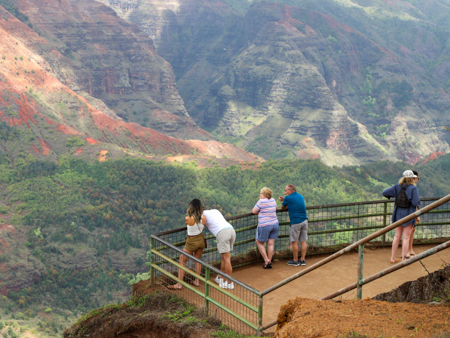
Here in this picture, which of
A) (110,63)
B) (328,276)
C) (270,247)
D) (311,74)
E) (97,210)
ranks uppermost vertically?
(110,63)

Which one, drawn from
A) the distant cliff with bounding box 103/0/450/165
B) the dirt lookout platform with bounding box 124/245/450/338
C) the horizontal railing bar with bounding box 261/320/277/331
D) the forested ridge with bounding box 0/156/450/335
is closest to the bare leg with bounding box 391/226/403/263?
the dirt lookout platform with bounding box 124/245/450/338

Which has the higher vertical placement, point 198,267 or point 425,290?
point 425,290

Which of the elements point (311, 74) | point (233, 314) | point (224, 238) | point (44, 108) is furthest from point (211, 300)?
point (311, 74)

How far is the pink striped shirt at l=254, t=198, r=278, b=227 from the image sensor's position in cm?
943

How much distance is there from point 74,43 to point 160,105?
2528cm

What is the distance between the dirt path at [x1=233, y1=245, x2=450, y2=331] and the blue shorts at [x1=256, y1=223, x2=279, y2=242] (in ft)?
2.18

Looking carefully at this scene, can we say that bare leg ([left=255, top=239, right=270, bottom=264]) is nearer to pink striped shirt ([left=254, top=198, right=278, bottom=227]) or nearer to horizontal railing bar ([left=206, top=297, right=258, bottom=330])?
pink striped shirt ([left=254, top=198, right=278, bottom=227])

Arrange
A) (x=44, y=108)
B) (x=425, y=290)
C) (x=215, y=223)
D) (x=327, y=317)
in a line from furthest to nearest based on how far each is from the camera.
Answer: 1. (x=44, y=108)
2. (x=215, y=223)
3. (x=425, y=290)
4. (x=327, y=317)

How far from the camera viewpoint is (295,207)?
959cm

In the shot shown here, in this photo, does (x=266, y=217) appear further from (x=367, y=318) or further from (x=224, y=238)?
(x=367, y=318)

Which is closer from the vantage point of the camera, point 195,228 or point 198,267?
point 198,267

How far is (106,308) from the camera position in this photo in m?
9.50

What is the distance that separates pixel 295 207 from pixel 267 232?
0.71m

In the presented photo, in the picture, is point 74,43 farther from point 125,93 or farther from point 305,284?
point 305,284
